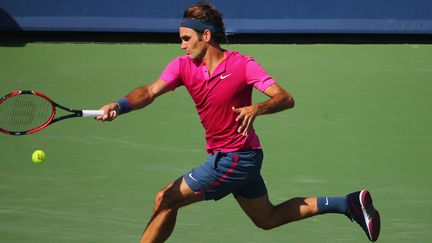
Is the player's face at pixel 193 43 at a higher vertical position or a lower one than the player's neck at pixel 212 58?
higher

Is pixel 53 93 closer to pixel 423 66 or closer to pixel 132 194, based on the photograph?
pixel 132 194

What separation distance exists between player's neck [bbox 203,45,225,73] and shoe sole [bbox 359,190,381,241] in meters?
1.38

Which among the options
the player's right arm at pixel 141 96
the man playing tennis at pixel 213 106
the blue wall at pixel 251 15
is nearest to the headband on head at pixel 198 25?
the man playing tennis at pixel 213 106

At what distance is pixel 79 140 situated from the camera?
916cm

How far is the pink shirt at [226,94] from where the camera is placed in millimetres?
5855

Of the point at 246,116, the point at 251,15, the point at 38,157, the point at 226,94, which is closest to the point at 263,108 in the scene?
the point at 246,116

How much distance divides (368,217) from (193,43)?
173cm

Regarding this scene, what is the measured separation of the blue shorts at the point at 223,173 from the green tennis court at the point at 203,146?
0.96 meters

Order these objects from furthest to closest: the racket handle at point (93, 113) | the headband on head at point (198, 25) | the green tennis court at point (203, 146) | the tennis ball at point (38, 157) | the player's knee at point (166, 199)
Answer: the tennis ball at point (38, 157), the green tennis court at point (203, 146), the headband on head at point (198, 25), the player's knee at point (166, 199), the racket handle at point (93, 113)

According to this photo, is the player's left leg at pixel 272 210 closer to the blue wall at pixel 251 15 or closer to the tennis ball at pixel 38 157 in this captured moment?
the tennis ball at pixel 38 157

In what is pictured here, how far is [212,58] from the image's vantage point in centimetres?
595

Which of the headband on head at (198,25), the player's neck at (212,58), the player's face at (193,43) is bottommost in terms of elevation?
the player's neck at (212,58)

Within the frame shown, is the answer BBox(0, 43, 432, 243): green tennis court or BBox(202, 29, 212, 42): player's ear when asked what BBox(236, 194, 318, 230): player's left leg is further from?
BBox(202, 29, 212, 42): player's ear

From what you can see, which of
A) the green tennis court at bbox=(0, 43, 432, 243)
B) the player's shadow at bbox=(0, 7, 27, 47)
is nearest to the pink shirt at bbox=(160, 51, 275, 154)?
the green tennis court at bbox=(0, 43, 432, 243)
